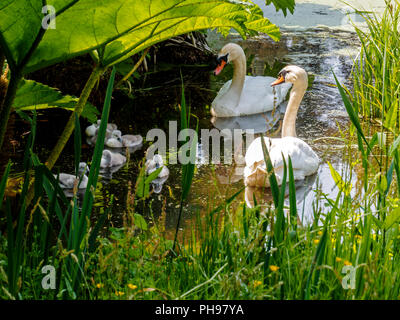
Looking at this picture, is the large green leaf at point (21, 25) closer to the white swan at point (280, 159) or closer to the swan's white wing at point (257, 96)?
the white swan at point (280, 159)

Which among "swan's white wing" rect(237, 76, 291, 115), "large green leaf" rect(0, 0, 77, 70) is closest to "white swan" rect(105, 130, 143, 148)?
"swan's white wing" rect(237, 76, 291, 115)

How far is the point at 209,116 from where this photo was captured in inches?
255

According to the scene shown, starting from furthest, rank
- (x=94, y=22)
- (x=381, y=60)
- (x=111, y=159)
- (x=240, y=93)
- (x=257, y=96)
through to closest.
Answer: (x=257, y=96)
(x=240, y=93)
(x=381, y=60)
(x=111, y=159)
(x=94, y=22)

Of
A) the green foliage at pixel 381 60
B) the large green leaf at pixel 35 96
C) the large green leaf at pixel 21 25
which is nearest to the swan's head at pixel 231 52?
the green foliage at pixel 381 60

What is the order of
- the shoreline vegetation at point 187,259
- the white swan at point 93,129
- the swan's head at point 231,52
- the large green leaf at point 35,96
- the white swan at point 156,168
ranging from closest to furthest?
1. the shoreline vegetation at point 187,259
2. the large green leaf at point 35,96
3. the white swan at point 156,168
4. the white swan at point 93,129
5. the swan's head at point 231,52

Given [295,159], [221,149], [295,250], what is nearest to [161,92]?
[221,149]

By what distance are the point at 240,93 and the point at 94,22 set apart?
185 inches

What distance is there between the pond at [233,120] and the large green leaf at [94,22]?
842 millimetres

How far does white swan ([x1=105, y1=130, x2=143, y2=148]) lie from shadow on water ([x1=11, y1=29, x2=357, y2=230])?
0.09 meters

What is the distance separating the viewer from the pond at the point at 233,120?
4.28 metres

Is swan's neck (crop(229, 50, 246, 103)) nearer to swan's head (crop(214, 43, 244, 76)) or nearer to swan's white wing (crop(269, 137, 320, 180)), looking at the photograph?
swan's head (crop(214, 43, 244, 76))

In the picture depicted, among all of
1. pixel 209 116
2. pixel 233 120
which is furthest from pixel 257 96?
pixel 209 116

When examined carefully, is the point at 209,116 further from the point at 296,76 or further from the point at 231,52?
the point at 296,76

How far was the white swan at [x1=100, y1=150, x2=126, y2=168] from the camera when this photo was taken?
16.3 ft
